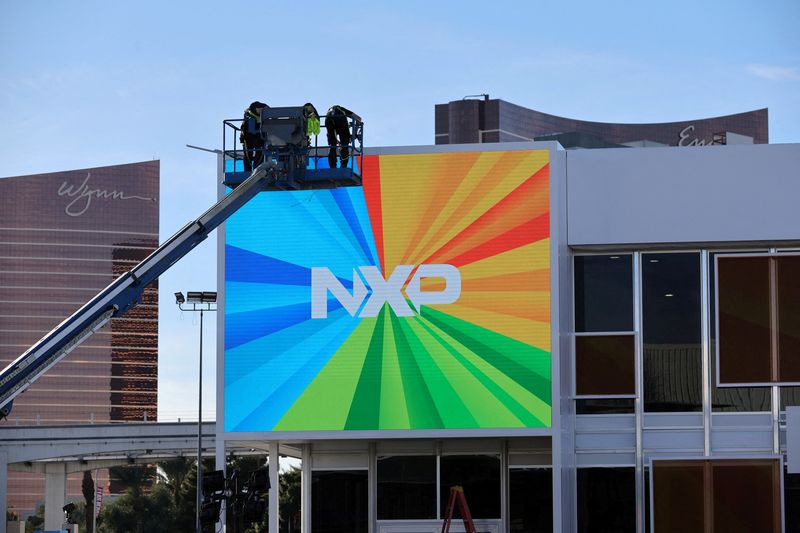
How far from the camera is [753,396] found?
31016 mm

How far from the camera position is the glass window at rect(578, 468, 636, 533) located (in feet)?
101

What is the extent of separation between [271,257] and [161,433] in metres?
70.7

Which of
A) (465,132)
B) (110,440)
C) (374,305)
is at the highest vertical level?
(465,132)

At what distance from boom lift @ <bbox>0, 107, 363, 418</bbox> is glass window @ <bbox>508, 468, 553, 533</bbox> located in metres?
7.62

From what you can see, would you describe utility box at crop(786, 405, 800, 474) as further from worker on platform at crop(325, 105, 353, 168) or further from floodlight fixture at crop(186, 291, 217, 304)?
floodlight fixture at crop(186, 291, 217, 304)

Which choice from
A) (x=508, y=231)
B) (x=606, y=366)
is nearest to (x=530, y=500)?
(x=606, y=366)

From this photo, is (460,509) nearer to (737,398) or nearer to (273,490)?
(273,490)

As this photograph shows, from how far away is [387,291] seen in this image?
30375 millimetres

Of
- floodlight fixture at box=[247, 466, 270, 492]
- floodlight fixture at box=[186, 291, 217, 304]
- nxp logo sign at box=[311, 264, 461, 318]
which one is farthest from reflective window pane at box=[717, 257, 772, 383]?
floodlight fixture at box=[186, 291, 217, 304]

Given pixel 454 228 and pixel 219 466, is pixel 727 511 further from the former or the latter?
pixel 219 466

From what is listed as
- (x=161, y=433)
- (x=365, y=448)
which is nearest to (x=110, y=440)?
(x=161, y=433)

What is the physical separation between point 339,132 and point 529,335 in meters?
5.85

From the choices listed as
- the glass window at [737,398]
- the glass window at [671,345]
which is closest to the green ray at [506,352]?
the glass window at [671,345]

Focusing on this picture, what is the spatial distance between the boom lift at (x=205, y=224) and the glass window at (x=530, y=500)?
7619 millimetres
